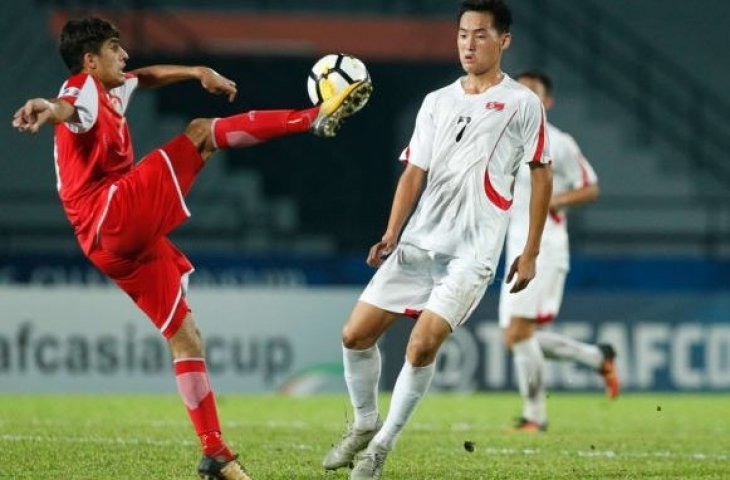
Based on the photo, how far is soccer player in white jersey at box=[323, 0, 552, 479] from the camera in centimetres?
682

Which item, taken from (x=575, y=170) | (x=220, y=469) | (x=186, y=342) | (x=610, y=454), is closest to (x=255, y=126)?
(x=186, y=342)

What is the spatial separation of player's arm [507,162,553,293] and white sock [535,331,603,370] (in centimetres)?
462

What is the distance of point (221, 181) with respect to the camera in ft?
63.5

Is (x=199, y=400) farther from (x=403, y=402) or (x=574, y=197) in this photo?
(x=574, y=197)

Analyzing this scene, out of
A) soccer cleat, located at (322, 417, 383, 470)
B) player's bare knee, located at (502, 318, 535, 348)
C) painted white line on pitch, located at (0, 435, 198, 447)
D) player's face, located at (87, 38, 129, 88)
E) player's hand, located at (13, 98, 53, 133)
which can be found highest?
player's face, located at (87, 38, 129, 88)

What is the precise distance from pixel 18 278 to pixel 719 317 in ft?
21.2

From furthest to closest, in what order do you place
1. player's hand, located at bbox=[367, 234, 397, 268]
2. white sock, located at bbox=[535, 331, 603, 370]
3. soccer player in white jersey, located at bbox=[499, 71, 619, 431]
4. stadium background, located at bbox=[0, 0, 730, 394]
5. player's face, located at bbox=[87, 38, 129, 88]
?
stadium background, located at bbox=[0, 0, 730, 394] → white sock, located at bbox=[535, 331, 603, 370] → soccer player in white jersey, located at bbox=[499, 71, 619, 431] → player's hand, located at bbox=[367, 234, 397, 268] → player's face, located at bbox=[87, 38, 129, 88]

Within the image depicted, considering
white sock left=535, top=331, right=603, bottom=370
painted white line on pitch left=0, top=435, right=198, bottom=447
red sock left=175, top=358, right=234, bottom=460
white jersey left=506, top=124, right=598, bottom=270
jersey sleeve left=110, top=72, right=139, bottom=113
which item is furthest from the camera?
white sock left=535, top=331, right=603, bottom=370

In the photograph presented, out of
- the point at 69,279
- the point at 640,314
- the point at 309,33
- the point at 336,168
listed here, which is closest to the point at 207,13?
the point at 309,33

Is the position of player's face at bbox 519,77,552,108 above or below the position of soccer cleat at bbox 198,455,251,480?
above

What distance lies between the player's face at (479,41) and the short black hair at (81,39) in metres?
1.46

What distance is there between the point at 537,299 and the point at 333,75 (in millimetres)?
4121

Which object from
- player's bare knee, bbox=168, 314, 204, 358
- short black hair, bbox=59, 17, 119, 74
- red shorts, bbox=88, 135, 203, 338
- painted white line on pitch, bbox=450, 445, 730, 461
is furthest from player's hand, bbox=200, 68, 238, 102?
painted white line on pitch, bbox=450, 445, 730, 461

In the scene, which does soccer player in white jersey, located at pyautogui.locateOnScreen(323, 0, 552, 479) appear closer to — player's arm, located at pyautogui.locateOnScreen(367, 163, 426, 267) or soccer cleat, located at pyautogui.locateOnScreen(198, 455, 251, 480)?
player's arm, located at pyautogui.locateOnScreen(367, 163, 426, 267)
